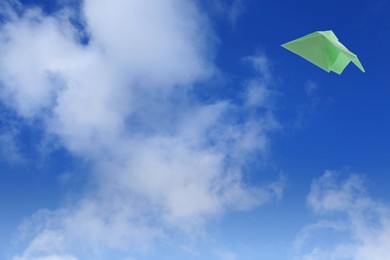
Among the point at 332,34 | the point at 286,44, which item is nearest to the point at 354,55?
the point at 332,34

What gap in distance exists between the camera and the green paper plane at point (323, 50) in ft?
39.8

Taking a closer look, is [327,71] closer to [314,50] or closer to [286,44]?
[314,50]

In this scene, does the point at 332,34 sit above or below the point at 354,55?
above

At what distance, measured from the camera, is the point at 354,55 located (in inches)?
458

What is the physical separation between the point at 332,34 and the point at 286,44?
4.74 feet

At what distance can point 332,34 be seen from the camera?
40.8ft

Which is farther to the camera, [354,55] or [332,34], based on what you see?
[332,34]

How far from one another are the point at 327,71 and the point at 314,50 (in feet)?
2.55

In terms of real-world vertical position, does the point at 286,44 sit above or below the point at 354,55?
above

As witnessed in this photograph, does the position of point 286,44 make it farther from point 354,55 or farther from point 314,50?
point 354,55

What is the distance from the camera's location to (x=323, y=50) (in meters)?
12.7

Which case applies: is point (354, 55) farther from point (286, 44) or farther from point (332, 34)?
point (286, 44)

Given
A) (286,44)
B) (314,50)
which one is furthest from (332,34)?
(286,44)

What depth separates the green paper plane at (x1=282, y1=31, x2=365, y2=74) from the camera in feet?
39.8
